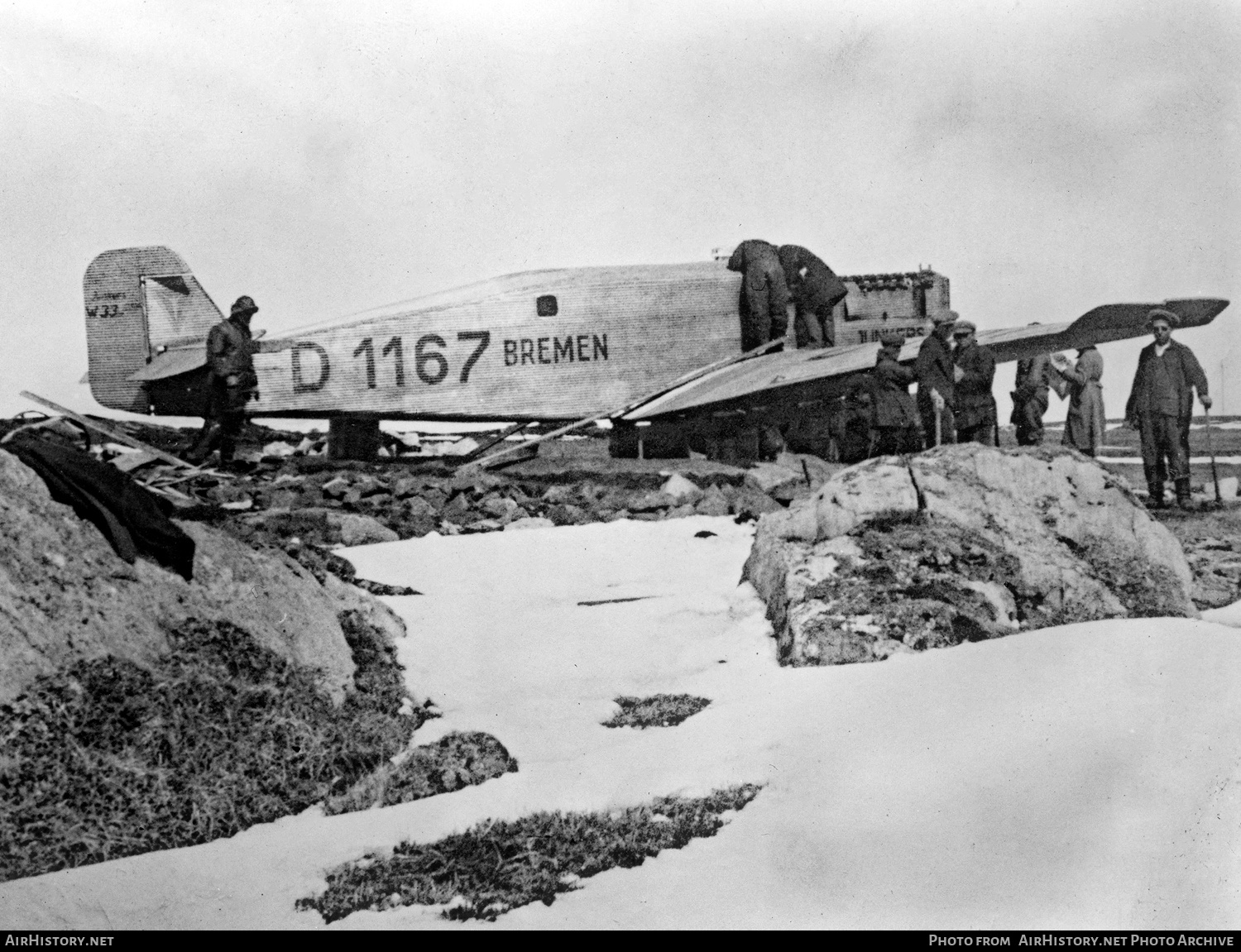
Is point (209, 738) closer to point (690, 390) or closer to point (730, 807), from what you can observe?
point (730, 807)

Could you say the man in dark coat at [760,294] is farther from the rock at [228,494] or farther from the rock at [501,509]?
the rock at [228,494]

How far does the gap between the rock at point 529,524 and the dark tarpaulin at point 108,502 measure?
16.0 feet

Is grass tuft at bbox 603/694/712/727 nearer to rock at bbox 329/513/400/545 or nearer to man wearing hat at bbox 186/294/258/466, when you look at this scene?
rock at bbox 329/513/400/545

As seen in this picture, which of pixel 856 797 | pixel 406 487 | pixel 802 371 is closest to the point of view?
pixel 856 797

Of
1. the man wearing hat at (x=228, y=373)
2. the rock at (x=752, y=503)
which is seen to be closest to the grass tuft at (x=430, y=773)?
the rock at (x=752, y=503)

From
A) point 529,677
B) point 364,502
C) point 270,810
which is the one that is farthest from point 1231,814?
point 364,502

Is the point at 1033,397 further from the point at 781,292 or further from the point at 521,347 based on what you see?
the point at 521,347

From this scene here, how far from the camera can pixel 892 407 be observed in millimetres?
10977

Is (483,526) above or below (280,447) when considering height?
below

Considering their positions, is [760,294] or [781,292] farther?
[781,292]

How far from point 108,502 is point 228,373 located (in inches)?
310

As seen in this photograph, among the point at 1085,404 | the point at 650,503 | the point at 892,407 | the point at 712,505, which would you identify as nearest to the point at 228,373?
the point at 650,503

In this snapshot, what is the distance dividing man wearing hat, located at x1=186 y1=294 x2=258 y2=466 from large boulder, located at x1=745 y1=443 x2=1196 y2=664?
7.79 meters

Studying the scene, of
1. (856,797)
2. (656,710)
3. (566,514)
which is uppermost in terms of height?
(566,514)
